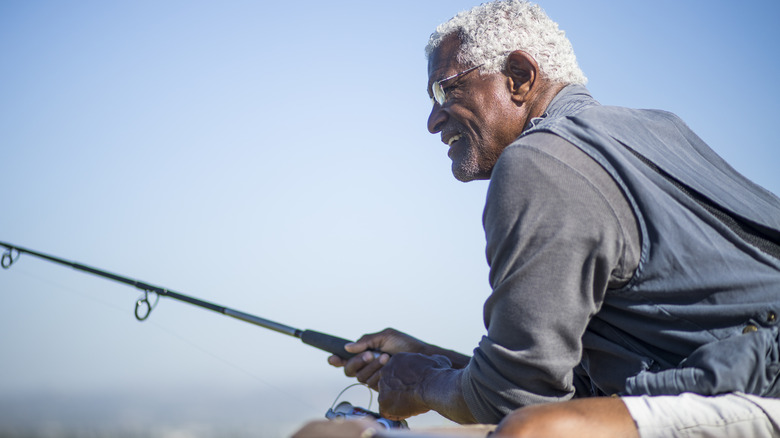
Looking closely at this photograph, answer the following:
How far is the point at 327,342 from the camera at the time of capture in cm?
335

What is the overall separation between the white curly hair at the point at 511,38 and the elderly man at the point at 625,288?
2.73 ft

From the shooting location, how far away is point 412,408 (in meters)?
2.45

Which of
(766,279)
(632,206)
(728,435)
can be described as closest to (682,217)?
(632,206)

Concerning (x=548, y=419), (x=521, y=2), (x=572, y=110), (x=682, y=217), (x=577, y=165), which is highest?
(x=521, y=2)

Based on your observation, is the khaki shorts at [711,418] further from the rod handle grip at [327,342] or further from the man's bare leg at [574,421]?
the rod handle grip at [327,342]

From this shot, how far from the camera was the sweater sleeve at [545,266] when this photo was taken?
5.90ft

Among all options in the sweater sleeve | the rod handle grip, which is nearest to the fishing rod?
the rod handle grip

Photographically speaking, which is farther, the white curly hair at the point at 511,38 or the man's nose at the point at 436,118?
the man's nose at the point at 436,118

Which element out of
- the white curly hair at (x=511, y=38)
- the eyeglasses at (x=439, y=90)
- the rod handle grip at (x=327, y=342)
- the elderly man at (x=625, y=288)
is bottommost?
the rod handle grip at (x=327, y=342)

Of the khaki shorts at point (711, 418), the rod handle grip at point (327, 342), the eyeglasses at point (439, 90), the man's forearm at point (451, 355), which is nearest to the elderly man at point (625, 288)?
the khaki shorts at point (711, 418)

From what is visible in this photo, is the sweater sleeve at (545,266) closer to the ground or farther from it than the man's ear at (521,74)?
closer to the ground

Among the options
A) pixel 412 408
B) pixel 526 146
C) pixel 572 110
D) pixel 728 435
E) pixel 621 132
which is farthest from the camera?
pixel 412 408

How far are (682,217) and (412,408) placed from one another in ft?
3.83

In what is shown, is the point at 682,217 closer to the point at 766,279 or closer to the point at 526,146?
the point at 766,279
